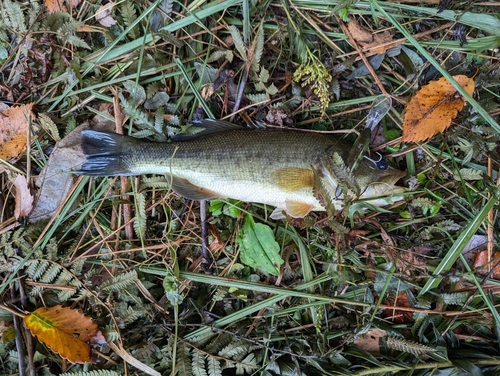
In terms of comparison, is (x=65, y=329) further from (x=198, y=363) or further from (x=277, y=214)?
(x=277, y=214)

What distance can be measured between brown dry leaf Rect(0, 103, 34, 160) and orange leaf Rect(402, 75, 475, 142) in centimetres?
318

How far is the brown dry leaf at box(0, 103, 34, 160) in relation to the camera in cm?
326

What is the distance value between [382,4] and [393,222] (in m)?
1.74

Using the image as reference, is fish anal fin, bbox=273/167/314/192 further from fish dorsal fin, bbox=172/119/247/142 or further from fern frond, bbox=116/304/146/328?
fern frond, bbox=116/304/146/328

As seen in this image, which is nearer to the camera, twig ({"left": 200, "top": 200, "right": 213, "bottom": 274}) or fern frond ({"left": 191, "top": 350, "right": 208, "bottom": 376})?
fern frond ({"left": 191, "top": 350, "right": 208, "bottom": 376})

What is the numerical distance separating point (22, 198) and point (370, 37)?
320 cm

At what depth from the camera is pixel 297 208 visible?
299 centimetres

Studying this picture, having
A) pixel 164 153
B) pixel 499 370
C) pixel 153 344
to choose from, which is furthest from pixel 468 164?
pixel 153 344

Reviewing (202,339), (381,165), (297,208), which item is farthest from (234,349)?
(381,165)

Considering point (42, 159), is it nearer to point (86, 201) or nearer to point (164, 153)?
point (86, 201)

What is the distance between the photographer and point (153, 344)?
3193 mm

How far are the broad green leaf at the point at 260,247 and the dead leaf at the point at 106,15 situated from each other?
6.65 ft

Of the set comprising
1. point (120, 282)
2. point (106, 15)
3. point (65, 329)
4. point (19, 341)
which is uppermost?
point (106, 15)

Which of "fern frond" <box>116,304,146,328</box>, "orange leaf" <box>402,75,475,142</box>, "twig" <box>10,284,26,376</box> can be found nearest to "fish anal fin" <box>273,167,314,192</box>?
"orange leaf" <box>402,75,475,142</box>
